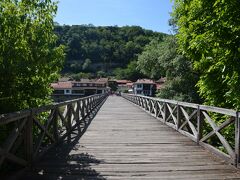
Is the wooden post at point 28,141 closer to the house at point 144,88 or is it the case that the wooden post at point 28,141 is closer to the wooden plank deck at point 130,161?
the wooden plank deck at point 130,161

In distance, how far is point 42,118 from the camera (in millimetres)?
7012

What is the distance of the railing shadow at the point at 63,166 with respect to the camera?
4797 millimetres

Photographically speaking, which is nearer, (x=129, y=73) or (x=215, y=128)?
(x=215, y=128)

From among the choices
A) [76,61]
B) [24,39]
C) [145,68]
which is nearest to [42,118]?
[24,39]

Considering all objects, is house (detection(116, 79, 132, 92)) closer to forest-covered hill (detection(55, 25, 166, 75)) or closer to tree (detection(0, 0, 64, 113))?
forest-covered hill (detection(55, 25, 166, 75))

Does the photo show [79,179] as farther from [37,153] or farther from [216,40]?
[216,40]

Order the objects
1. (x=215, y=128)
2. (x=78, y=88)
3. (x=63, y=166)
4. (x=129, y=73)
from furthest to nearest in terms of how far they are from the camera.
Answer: (x=129, y=73) → (x=78, y=88) → (x=215, y=128) → (x=63, y=166)

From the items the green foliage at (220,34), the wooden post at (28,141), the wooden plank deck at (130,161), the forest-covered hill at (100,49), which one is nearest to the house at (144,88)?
the forest-covered hill at (100,49)

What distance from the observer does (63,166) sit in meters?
5.38

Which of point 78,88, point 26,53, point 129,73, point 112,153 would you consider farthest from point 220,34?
point 129,73

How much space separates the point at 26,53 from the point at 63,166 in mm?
2131

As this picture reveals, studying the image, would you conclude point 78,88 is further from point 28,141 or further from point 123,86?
point 28,141

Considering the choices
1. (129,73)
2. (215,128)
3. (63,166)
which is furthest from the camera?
(129,73)

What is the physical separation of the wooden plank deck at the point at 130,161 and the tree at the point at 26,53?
49.7 inches
